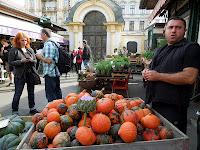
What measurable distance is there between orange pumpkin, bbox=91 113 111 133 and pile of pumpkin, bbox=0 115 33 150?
902 mm

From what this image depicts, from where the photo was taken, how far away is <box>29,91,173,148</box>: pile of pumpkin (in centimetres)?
199

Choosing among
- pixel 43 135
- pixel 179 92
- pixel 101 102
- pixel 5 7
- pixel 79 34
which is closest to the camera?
pixel 43 135

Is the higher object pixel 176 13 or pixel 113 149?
pixel 176 13

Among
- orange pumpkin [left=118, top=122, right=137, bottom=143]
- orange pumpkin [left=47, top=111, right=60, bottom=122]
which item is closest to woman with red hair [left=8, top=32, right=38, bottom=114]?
orange pumpkin [left=47, top=111, right=60, bottom=122]

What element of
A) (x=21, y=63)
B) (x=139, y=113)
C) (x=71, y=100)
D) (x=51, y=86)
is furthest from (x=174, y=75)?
(x=21, y=63)

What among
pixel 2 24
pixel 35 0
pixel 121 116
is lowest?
pixel 121 116

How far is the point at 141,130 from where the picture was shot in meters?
2.18

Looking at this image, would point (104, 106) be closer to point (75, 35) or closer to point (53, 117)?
point (53, 117)

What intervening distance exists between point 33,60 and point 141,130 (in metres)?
4.74

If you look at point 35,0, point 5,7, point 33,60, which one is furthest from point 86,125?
point 35,0

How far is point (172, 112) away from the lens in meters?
2.73

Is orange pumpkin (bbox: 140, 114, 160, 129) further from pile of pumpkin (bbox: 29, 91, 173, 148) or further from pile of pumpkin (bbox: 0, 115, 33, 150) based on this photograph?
pile of pumpkin (bbox: 0, 115, 33, 150)

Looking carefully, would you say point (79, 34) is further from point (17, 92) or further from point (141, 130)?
point (141, 130)

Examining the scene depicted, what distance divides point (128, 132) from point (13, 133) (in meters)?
1.37
